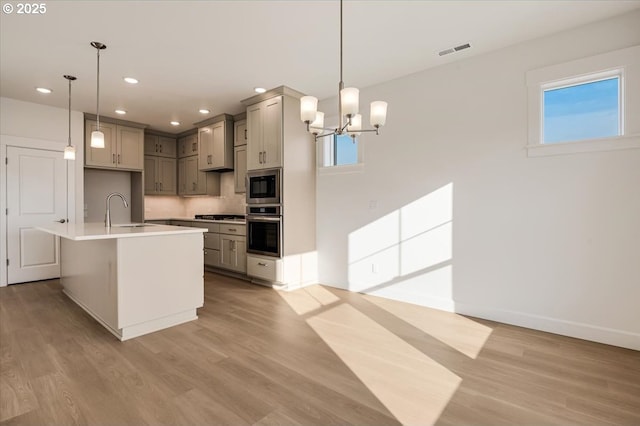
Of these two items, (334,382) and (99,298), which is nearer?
(334,382)

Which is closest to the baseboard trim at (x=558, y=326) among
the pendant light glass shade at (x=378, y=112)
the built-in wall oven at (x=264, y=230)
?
the pendant light glass shade at (x=378, y=112)

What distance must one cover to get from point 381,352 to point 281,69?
3.12m

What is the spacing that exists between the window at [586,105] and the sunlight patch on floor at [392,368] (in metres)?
2.16

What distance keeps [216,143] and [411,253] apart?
3.85 m

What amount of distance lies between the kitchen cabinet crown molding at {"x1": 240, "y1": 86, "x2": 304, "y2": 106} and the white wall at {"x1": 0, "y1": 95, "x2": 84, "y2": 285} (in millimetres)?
2859

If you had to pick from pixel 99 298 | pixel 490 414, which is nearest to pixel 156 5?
Result: pixel 99 298

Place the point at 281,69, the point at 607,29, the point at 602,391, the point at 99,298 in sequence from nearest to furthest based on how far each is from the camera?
1. the point at 602,391
2. the point at 607,29
3. the point at 99,298
4. the point at 281,69

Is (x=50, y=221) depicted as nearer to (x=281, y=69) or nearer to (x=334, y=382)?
(x=281, y=69)

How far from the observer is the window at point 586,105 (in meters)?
2.57

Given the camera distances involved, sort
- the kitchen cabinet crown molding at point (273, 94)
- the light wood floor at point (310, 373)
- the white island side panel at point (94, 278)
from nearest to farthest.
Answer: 1. the light wood floor at point (310, 373)
2. the white island side panel at point (94, 278)
3. the kitchen cabinet crown molding at point (273, 94)

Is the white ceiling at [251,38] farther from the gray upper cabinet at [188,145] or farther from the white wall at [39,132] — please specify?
the gray upper cabinet at [188,145]

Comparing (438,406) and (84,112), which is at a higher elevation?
(84,112)

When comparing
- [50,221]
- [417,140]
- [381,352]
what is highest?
[417,140]

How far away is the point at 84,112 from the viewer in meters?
5.16
